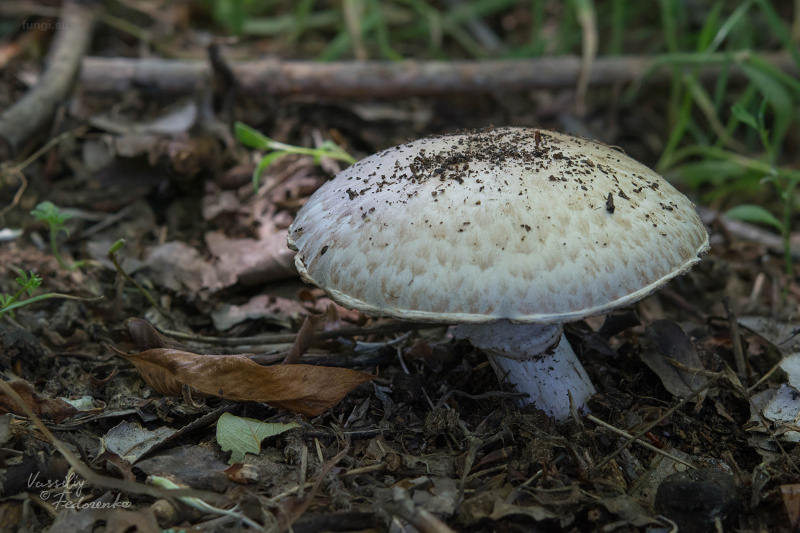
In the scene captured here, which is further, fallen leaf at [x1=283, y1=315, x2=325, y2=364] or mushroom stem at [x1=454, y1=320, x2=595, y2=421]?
fallen leaf at [x1=283, y1=315, x2=325, y2=364]

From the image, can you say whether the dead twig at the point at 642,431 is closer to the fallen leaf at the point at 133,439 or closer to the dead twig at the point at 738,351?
the dead twig at the point at 738,351

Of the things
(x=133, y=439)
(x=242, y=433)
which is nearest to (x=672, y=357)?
(x=242, y=433)

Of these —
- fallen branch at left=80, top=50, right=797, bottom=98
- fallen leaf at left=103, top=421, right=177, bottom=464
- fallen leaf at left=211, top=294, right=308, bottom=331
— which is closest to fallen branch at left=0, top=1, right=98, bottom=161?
fallen branch at left=80, top=50, right=797, bottom=98

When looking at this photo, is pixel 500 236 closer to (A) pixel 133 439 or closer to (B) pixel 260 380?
(B) pixel 260 380

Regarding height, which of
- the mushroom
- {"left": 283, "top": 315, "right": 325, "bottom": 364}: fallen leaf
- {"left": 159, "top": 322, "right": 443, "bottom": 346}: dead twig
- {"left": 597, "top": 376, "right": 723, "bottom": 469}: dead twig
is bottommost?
{"left": 597, "top": 376, "right": 723, "bottom": 469}: dead twig

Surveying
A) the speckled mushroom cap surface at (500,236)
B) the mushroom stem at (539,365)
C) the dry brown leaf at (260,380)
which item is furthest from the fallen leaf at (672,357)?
the dry brown leaf at (260,380)

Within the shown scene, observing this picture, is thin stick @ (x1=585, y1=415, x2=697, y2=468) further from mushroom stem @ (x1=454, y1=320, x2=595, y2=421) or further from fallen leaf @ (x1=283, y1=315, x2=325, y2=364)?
fallen leaf @ (x1=283, y1=315, x2=325, y2=364)

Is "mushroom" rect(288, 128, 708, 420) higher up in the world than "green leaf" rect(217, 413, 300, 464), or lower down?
higher up
